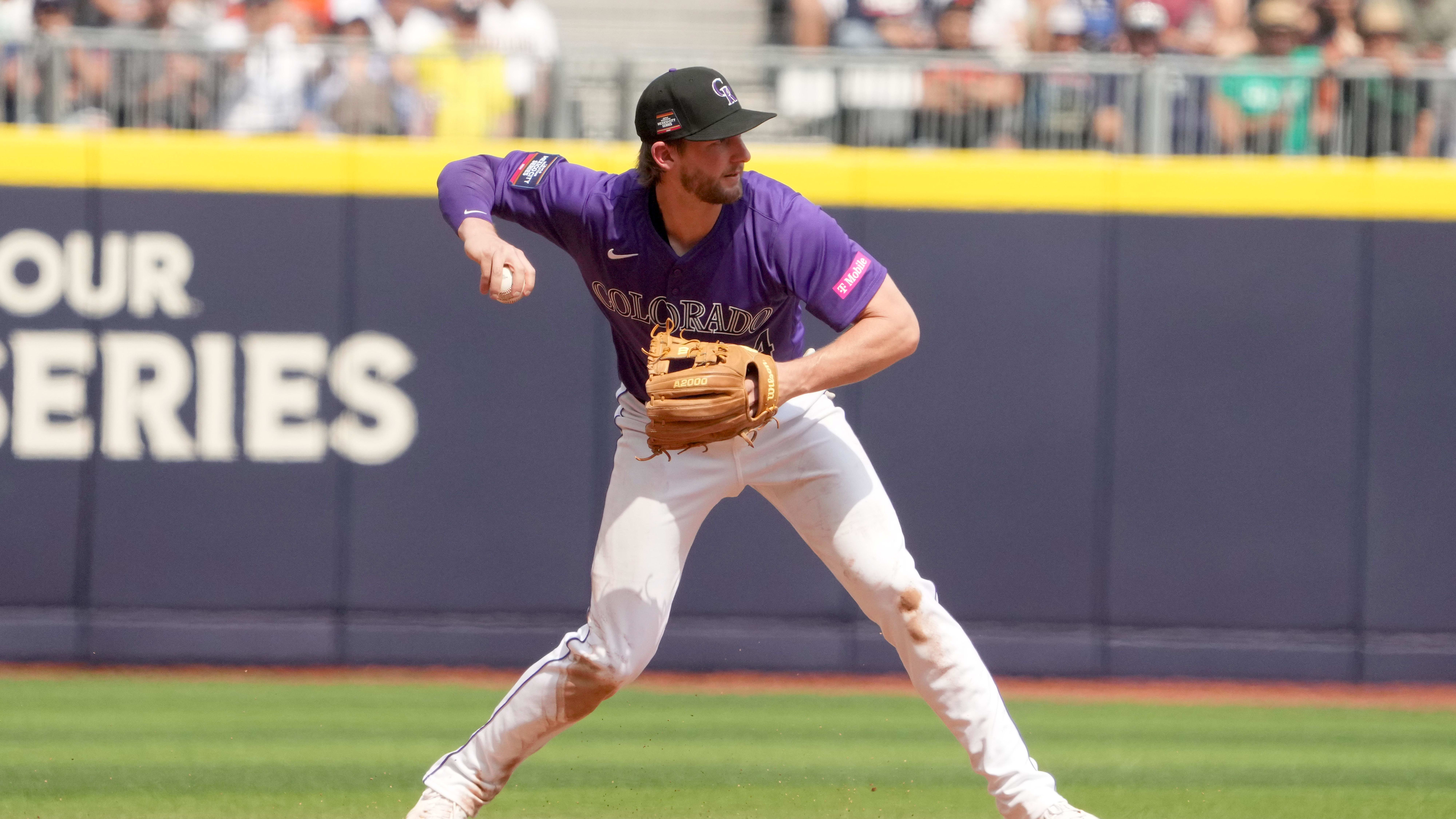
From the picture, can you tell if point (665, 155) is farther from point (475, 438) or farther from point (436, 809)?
point (475, 438)

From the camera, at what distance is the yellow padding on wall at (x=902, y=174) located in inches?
292

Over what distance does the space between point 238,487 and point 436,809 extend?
3.83 meters

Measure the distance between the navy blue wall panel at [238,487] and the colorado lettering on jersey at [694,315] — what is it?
12.3ft

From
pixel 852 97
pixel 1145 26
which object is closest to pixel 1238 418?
pixel 1145 26

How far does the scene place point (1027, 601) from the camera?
300 inches

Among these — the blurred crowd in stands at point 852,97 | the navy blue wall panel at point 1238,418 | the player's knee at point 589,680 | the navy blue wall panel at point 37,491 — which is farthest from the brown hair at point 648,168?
the navy blue wall panel at point 37,491

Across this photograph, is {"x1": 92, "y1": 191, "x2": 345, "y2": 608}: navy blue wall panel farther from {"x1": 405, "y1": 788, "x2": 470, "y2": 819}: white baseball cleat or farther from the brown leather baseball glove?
the brown leather baseball glove

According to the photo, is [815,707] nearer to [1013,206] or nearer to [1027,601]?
[1027,601]

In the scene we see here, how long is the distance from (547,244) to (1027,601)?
9.67ft

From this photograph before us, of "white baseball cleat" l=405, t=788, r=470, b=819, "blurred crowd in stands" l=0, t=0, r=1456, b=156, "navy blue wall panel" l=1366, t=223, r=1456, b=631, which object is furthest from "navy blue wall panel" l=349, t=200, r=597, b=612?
"navy blue wall panel" l=1366, t=223, r=1456, b=631

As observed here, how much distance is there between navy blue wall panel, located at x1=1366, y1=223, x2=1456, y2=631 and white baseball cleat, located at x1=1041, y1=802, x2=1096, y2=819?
13.8 feet

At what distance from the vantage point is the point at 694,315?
13.3 feet

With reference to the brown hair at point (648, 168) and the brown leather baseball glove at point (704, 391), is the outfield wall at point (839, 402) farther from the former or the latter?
the brown leather baseball glove at point (704, 391)

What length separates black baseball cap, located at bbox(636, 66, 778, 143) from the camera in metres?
3.81
